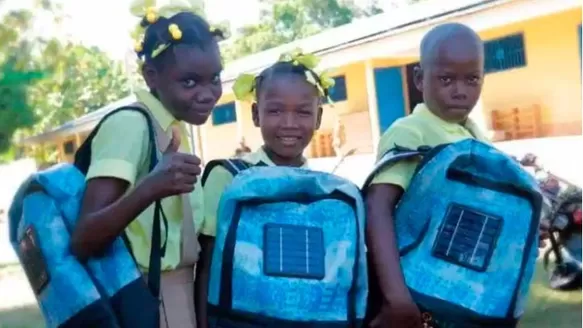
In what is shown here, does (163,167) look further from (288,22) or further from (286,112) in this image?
(288,22)

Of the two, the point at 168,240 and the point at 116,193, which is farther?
the point at 168,240

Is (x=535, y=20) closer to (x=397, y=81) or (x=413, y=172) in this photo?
(x=397, y=81)

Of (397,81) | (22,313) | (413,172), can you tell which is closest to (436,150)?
(413,172)

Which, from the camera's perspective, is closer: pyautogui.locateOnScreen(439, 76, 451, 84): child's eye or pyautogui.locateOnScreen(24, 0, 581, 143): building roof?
pyautogui.locateOnScreen(439, 76, 451, 84): child's eye

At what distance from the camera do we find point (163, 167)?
1.87 m

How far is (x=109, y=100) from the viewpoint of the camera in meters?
42.1

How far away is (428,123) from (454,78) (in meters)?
0.13

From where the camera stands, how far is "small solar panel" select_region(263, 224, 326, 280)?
1.97 metres

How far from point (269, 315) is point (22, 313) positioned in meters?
6.62

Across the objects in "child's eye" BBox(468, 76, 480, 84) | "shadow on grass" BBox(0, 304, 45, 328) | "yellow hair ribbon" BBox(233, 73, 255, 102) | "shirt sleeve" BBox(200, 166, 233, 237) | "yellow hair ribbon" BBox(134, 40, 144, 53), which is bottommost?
"shadow on grass" BBox(0, 304, 45, 328)

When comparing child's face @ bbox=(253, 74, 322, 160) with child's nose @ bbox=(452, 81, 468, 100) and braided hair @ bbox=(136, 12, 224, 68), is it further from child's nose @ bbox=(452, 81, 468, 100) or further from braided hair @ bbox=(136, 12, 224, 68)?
child's nose @ bbox=(452, 81, 468, 100)

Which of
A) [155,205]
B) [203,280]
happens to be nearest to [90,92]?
[203,280]

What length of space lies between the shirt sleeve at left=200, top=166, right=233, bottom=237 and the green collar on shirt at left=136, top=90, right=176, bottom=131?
18 centimetres

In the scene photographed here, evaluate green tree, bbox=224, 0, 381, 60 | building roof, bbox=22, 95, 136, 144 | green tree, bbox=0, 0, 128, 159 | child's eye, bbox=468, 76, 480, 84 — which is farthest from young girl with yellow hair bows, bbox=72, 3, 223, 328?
green tree, bbox=224, 0, 381, 60
